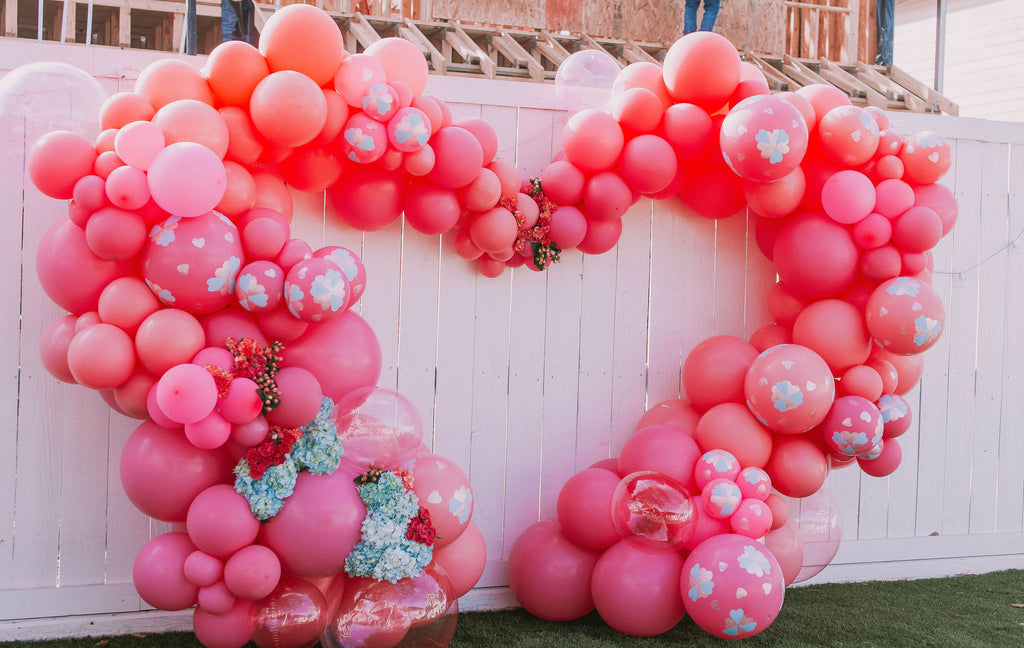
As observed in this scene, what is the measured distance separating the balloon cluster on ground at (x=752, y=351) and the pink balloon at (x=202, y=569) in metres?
1.02

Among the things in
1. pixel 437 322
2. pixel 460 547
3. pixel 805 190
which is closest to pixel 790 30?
pixel 805 190

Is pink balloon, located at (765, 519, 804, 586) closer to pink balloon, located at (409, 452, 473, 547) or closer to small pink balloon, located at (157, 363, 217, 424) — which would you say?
pink balloon, located at (409, 452, 473, 547)

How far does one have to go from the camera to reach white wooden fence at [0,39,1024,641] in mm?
2660

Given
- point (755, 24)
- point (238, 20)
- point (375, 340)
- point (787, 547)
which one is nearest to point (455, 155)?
point (375, 340)

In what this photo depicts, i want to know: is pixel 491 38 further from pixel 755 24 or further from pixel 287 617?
pixel 287 617

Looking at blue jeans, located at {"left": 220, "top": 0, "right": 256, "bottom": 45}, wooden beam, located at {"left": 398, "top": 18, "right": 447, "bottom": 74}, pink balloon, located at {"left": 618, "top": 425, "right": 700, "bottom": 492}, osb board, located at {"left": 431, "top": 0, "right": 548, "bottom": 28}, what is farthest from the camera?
osb board, located at {"left": 431, "top": 0, "right": 548, "bottom": 28}

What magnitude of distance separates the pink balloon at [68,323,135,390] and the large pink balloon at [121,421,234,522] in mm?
193

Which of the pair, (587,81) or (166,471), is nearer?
(166,471)

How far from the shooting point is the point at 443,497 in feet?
8.11

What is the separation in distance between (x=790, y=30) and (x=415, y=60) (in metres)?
7.88

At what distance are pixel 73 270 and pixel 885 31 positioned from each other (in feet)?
27.8

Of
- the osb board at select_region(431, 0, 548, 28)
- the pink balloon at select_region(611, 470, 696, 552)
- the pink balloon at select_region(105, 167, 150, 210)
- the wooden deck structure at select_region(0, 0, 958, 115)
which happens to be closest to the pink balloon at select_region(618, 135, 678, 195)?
the pink balloon at select_region(611, 470, 696, 552)

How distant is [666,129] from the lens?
285 centimetres

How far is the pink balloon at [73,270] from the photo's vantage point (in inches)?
88.7
